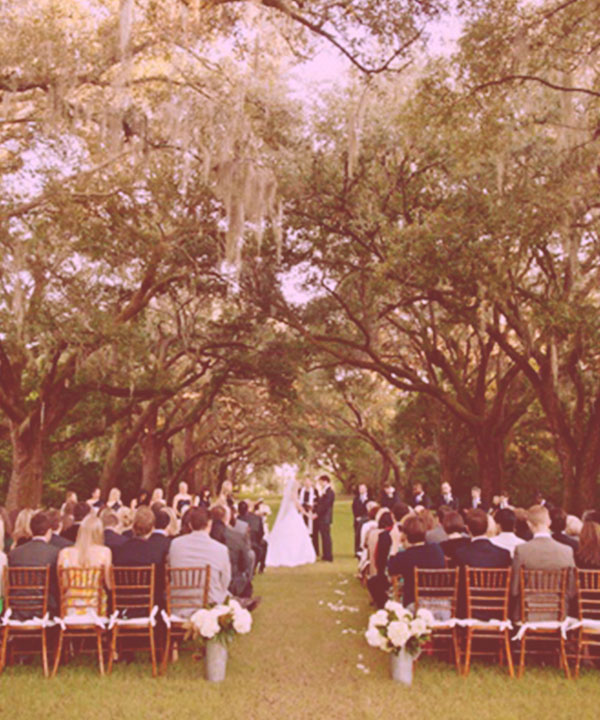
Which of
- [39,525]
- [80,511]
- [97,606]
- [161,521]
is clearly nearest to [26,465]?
[80,511]

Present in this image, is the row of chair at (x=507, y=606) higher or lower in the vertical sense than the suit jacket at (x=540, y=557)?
lower

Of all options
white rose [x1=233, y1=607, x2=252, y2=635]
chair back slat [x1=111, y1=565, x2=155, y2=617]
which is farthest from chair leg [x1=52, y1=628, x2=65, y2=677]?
white rose [x1=233, y1=607, x2=252, y2=635]

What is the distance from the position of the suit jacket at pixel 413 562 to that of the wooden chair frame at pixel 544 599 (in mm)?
683

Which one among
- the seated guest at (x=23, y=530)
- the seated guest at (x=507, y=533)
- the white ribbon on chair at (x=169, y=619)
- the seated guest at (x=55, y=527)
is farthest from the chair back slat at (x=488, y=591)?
the seated guest at (x=23, y=530)

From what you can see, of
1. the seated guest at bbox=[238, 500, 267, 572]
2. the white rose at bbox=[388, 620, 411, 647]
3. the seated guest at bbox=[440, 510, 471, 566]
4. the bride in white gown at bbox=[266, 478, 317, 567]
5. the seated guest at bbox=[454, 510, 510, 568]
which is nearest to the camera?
the white rose at bbox=[388, 620, 411, 647]

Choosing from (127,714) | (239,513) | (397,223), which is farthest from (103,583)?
(397,223)

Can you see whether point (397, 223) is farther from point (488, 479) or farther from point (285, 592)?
point (285, 592)

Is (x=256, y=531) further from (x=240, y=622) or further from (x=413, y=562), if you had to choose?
(x=240, y=622)

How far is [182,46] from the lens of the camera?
39.6ft

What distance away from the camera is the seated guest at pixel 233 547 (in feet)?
26.7

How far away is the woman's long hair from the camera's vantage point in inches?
247

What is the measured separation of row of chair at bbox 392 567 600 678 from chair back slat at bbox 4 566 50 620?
2.91 meters

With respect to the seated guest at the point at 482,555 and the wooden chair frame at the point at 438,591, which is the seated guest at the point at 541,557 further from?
the wooden chair frame at the point at 438,591

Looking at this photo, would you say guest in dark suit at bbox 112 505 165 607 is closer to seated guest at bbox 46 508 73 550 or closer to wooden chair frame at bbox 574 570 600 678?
seated guest at bbox 46 508 73 550
